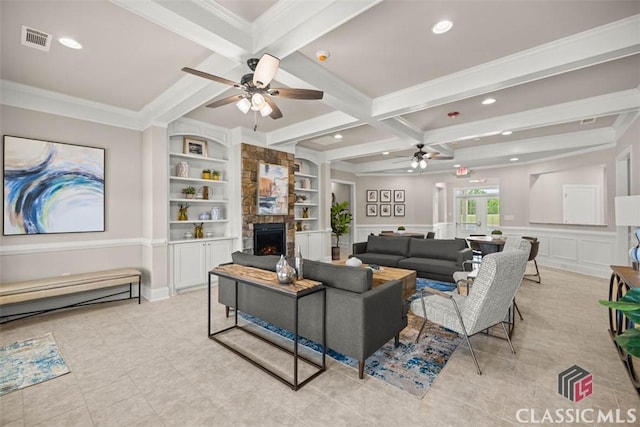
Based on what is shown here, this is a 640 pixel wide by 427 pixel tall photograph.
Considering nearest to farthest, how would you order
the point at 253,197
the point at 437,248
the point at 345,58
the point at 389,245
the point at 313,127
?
1. the point at 345,58
2. the point at 313,127
3. the point at 437,248
4. the point at 253,197
5. the point at 389,245

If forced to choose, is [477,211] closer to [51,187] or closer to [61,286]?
[61,286]

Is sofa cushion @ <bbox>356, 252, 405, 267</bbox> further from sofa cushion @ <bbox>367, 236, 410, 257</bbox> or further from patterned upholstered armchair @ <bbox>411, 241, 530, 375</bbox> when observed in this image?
patterned upholstered armchair @ <bbox>411, 241, 530, 375</bbox>

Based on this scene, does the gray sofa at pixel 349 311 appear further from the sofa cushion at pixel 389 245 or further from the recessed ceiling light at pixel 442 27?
the sofa cushion at pixel 389 245

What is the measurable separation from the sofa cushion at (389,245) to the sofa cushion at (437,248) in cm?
13

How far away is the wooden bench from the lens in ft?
10.9

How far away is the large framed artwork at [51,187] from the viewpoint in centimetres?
359

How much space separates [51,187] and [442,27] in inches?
202

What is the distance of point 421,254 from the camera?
226 inches

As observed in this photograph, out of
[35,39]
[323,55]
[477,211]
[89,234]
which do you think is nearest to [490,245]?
[477,211]

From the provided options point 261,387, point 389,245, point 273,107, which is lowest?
point 261,387

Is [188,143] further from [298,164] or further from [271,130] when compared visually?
[298,164]

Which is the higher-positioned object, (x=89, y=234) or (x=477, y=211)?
(x=477, y=211)

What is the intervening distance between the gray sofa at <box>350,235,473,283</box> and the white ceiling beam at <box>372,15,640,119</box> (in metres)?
2.81

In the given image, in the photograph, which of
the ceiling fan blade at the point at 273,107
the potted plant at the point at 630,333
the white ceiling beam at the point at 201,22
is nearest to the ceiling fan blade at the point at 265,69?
the ceiling fan blade at the point at 273,107
